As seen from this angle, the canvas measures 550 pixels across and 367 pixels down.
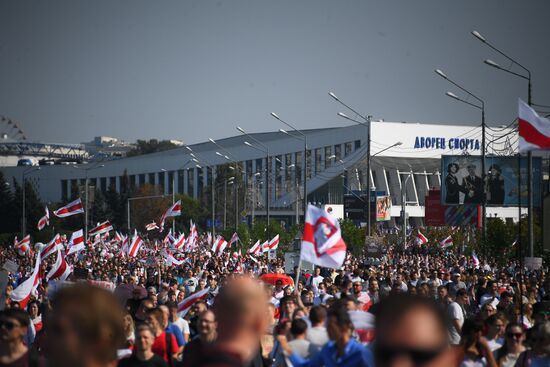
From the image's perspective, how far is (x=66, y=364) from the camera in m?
2.79

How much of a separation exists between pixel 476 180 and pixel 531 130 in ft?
90.0

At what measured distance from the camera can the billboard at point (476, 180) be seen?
41688 mm

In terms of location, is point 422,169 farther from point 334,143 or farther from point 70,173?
point 70,173

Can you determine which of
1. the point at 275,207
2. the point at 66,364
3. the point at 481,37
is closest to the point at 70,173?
the point at 275,207

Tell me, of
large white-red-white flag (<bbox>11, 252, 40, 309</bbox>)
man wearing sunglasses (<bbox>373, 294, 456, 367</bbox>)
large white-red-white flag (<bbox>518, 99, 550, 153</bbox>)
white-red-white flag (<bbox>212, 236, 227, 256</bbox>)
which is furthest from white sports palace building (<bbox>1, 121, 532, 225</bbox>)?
man wearing sunglasses (<bbox>373, 294, 456, 367</bbox>)

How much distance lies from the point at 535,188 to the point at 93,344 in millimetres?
39319

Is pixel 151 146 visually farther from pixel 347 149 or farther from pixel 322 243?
pixel 322 243

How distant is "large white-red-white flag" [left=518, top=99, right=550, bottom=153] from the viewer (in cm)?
1477

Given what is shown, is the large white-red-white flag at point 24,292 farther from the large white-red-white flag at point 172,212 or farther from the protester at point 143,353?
the large white-red-white flag at point 172,212

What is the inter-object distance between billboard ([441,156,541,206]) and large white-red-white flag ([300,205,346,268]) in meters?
28.7

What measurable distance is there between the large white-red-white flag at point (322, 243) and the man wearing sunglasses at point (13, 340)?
6557 mm

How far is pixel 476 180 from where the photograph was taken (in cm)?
4206

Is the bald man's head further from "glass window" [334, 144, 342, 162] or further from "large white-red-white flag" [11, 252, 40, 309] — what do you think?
"glass window" [334, 144, 342, 162]

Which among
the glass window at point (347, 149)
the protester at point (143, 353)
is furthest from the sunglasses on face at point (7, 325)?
the glass window at point (347, 149)
